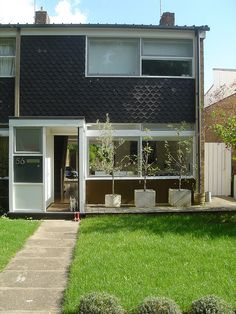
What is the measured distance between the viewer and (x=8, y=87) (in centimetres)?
1441

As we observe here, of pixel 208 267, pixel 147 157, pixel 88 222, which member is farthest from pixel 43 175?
pixel 208 267

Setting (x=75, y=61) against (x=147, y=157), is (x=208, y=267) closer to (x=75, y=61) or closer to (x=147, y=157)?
(x=147, y=157)

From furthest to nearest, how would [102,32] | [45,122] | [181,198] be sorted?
[102,32], [181,198], [45,122]

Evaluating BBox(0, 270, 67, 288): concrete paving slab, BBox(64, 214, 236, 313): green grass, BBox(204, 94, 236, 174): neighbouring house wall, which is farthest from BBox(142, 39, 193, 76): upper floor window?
BBox(0, 270, 67, 288): concrete paving slab

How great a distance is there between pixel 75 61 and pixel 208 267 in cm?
929

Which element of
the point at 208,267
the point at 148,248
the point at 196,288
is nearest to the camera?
the point at 196,288

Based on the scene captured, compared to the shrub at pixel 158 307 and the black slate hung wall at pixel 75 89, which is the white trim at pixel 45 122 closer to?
the black slate hung wall at pixel 75 89

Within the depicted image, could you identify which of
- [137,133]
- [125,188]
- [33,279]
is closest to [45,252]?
[33,279]

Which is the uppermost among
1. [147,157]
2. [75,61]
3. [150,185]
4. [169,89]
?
[75,61]

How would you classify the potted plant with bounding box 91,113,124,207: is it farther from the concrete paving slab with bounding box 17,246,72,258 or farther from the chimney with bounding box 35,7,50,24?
the concrete paving slab with bounding box 17,246,72,258

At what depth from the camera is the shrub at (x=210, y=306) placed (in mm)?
4906

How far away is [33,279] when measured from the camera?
6789 millimetres

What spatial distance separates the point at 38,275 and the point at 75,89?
8.42 m

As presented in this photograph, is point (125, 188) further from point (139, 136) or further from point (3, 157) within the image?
point (3, 157)
